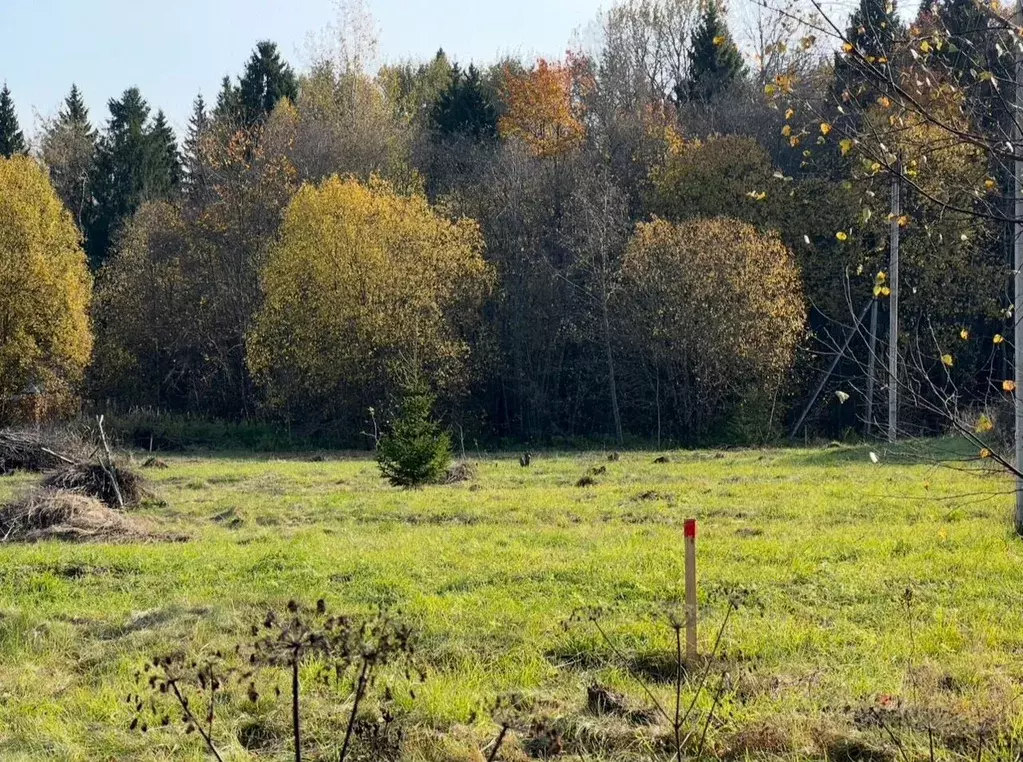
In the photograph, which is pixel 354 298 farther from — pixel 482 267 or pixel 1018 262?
pixel 1018 262

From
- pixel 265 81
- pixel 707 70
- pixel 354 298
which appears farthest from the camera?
pixel 265 81

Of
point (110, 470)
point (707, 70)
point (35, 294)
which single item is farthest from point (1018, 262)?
point (707, 70)

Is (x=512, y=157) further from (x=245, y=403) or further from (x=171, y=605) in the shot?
(x=171, y=605)

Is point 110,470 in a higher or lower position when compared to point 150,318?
lower

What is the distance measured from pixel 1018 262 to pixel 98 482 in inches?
503

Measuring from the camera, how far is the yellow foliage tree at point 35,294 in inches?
1232

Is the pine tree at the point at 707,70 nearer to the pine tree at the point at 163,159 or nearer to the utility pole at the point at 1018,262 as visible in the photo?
the pine tree at the point at 163,159

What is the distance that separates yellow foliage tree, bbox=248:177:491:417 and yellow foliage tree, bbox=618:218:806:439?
21.7ft

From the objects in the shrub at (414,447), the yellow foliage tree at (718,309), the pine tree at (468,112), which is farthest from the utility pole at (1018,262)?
the pine tree at (468,112)

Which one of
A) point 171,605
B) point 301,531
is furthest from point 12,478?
point 171,605

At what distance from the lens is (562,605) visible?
26.5ft

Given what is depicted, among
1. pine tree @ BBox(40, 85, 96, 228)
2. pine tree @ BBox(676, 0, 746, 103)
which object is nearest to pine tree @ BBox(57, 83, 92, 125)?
pine tree @ BBox(40, 85, 96, 228)

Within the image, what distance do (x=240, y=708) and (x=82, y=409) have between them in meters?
33.8

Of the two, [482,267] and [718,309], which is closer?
[718,309]
